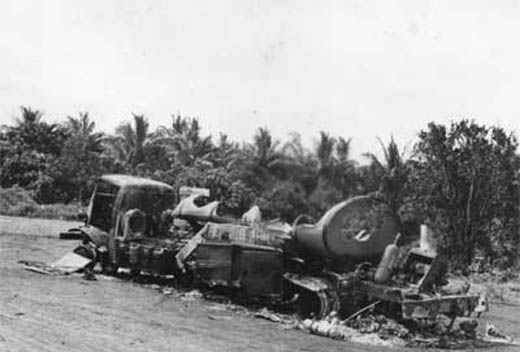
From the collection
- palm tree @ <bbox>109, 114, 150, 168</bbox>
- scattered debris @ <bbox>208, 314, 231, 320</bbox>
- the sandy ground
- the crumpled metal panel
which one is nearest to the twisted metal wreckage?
the crumpled metal panel

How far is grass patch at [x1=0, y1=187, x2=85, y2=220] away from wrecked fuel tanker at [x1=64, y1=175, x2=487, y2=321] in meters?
16.6

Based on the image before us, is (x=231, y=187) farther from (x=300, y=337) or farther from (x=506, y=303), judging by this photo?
(x=300, y=337)

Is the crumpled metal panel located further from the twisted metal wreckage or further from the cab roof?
the cab roof

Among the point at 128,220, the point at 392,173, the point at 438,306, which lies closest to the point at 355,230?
the point at 438,306

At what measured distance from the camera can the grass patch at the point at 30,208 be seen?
30078mm

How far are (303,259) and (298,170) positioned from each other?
248cm

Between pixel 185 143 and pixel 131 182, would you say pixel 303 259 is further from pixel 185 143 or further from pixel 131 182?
pixel 185 143

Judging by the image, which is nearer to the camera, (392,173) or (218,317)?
(218,317)

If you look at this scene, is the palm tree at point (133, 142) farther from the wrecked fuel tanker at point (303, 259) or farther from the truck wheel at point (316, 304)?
the truck wheel at point (316, 304)

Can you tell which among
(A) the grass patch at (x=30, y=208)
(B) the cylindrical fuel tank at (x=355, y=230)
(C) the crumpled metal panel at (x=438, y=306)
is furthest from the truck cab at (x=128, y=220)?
(A) the grass patch at (x=30, y=208)

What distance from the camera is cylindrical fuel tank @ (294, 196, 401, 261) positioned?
9.64 m

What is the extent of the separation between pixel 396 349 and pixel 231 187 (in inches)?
837

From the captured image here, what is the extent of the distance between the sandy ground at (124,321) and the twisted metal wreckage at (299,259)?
2.06ft

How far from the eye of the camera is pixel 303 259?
10.8 meters
